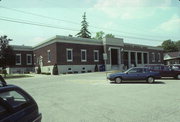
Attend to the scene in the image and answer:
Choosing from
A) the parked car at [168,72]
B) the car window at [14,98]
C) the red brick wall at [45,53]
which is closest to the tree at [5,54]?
the red brick wall at [45,53]

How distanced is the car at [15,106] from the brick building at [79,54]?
30.5 meters

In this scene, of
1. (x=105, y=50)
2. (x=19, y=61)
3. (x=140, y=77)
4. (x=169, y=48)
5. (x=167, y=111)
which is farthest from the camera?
(x=169, y=48)

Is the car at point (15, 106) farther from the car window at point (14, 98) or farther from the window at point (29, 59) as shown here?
the window at point (29, 59)

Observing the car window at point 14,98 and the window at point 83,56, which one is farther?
the window at point 83,56

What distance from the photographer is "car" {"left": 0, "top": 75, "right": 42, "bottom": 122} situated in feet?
10.8

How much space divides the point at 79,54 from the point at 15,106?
34.1 metres

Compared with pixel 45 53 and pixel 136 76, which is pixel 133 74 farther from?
pixel 45 53

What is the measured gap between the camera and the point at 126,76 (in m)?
18.3

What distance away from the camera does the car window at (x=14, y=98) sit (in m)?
3.69

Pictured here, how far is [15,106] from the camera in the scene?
3.67 metres

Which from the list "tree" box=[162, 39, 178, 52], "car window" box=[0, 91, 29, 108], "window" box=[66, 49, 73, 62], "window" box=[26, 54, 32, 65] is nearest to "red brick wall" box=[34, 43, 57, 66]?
"window" box=[26, 54, 32, 65]

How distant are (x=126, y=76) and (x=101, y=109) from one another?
11.0 meters

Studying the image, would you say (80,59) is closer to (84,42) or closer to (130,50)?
(84,42)

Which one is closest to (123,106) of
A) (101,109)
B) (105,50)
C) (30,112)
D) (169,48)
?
(101,109)
